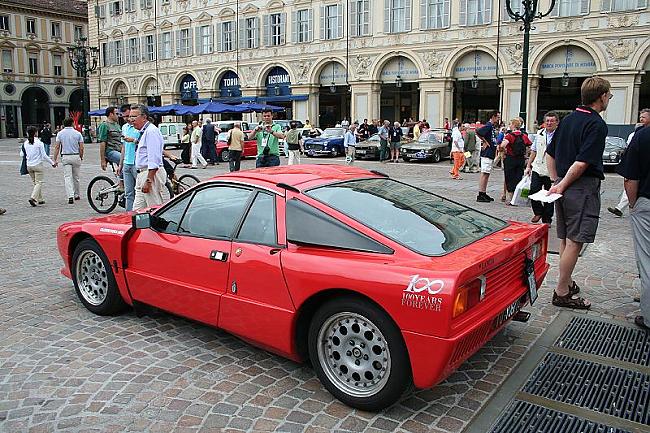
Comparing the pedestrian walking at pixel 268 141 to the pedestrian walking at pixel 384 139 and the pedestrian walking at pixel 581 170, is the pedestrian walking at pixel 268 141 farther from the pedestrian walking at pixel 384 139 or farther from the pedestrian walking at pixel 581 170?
the pedestrian walking at pixel 384 139

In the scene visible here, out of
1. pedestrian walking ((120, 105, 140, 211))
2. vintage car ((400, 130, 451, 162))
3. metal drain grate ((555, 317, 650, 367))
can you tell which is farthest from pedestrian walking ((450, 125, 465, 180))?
metal drain grate ((555, 317, 650, 367))

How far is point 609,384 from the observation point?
3992mm

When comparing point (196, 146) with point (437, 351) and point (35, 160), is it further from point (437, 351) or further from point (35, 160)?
point (437, 351)

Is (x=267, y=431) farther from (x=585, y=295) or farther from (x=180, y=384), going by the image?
(x=585, y=295)

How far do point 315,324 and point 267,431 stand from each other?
0.71m

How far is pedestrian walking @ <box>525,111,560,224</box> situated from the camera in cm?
930

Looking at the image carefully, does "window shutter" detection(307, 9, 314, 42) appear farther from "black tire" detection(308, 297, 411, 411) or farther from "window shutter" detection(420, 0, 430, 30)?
"black tire" detection(308, 297, 411, 411)

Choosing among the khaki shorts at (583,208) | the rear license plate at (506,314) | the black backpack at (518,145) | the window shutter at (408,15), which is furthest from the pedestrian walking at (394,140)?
the rear license plate at (506,314)

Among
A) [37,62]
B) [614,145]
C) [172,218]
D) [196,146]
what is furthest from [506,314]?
[37,62]

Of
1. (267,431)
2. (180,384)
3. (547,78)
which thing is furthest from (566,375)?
(547,78)

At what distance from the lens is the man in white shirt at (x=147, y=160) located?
8.23 metres

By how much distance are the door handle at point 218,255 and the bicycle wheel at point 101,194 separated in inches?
294

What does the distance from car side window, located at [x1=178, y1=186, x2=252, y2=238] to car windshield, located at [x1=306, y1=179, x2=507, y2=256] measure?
2.02 feet

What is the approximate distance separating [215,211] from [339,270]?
140cm
